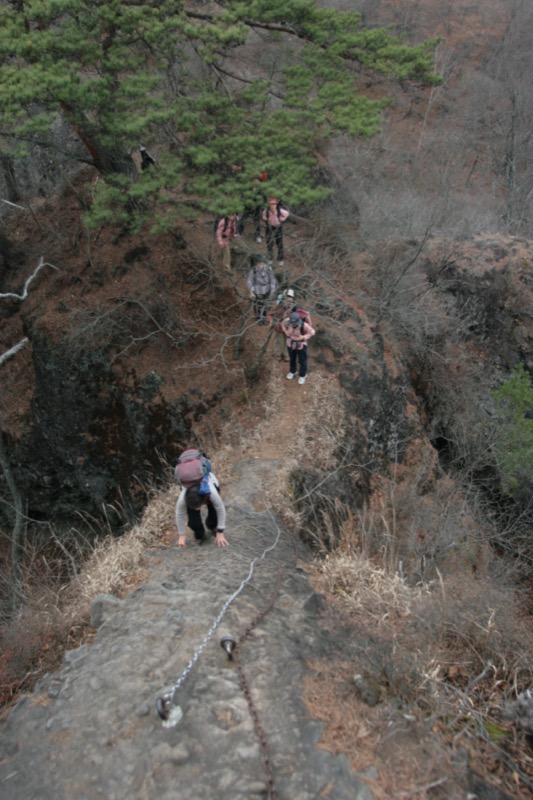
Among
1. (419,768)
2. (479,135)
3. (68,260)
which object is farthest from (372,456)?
(479,135)

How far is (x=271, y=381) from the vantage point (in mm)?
10656

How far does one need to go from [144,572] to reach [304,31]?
29.8ft

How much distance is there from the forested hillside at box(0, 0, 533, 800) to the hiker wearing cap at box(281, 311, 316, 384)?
437 millimetres

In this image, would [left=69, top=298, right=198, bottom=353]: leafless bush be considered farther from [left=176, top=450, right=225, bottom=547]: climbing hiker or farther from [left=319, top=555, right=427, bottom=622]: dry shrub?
[left=319, top=555, right=427, bottom=622]: dry shrub

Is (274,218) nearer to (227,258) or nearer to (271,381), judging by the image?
(227,258)

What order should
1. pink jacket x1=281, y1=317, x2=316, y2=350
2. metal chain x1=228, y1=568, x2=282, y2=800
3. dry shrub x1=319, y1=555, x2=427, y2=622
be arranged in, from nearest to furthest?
1. metal chain x1=228, y1=568, x2=282, y2=800
2. dry shrub x1=319, y1=555, x2=427, y2=622
3. pink jacket x1=281, y1=317, x2=316, y2=350

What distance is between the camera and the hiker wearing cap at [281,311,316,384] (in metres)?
9.52

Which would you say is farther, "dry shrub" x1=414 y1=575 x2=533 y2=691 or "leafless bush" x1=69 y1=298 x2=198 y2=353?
"leafless bush" x1=69 y1=298 x2=198 y2=353

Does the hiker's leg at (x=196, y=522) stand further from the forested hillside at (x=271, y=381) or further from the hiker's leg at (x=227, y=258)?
the hiker's leg at (x=227, y=258)

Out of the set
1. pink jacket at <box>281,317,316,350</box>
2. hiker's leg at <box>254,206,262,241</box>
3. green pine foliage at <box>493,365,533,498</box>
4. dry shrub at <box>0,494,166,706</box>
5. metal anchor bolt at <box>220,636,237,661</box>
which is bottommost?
green pine foliage at <box>493,365,533,498</box>

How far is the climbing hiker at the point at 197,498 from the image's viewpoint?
5.58 metres

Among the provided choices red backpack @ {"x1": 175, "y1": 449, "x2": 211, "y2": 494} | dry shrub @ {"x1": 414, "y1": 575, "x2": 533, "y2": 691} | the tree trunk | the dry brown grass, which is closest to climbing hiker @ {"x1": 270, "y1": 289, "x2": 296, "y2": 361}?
the tree trunk

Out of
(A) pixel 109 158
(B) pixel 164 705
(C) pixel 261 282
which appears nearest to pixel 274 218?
(C) pixel 261 282

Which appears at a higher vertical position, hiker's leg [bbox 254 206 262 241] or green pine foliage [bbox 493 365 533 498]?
hiker's leg [bbox 254 206 262 241]
